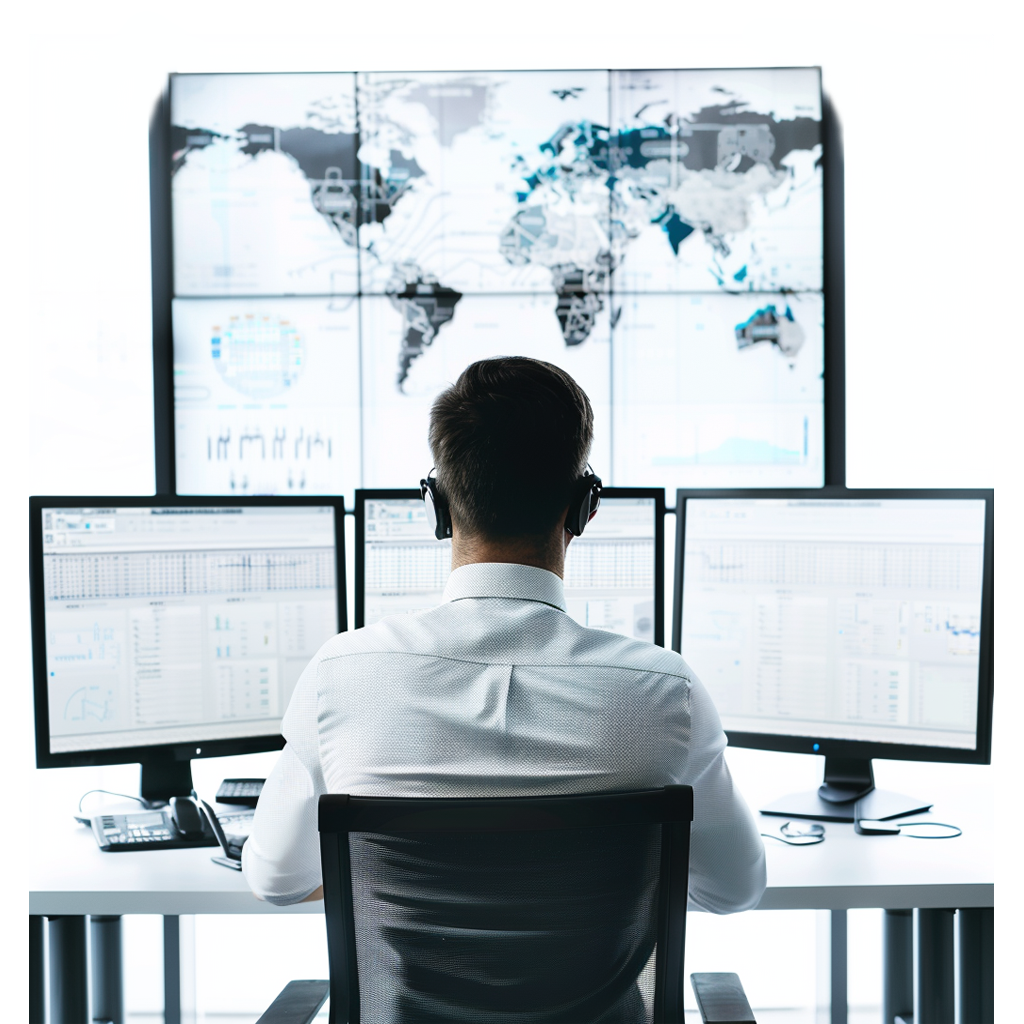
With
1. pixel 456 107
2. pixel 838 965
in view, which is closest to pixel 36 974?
pixel 838 965

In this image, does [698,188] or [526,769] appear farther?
[698,188]

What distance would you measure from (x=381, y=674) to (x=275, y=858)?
0.30m

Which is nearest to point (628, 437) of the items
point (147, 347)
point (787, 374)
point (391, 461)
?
point (787, 374)

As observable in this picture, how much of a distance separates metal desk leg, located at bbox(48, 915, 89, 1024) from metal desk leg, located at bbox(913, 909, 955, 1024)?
1.38 metres

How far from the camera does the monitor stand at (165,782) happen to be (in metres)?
1.59

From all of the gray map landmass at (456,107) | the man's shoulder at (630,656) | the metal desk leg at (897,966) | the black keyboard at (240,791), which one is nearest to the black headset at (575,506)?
the man's shoulder at (630,656)

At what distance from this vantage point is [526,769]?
0.82 m

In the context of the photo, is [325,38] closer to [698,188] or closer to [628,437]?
[698,188]

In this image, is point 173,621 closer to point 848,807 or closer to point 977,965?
point 848,807

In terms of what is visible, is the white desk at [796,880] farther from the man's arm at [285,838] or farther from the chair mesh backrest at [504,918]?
the chair mesh backrest at [504,918]

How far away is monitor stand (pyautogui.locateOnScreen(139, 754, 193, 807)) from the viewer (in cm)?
159

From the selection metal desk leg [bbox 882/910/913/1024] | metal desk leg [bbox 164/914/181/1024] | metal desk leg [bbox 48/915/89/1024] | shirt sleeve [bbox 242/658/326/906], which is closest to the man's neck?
shirt sleeve [bbox 242/658/326/906]

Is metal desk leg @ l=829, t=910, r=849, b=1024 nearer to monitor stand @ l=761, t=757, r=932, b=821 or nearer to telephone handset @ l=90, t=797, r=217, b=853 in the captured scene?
monitor stand @ l=761, t=757, r=932, b=821

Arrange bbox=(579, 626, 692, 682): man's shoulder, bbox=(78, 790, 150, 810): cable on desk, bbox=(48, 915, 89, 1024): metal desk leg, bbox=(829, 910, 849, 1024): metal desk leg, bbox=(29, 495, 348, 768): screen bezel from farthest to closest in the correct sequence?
bbox=(829, 910, 849, 1024): metal desk leg < bbox=(78, 790, 150, 810): cable on desk < bbox=(29, 495, 348, 768): screen bezel < bbox=(48, 915, 89, 1024): metal desk leg < bbox=(579, 626, 692, 682): man's shoulder
